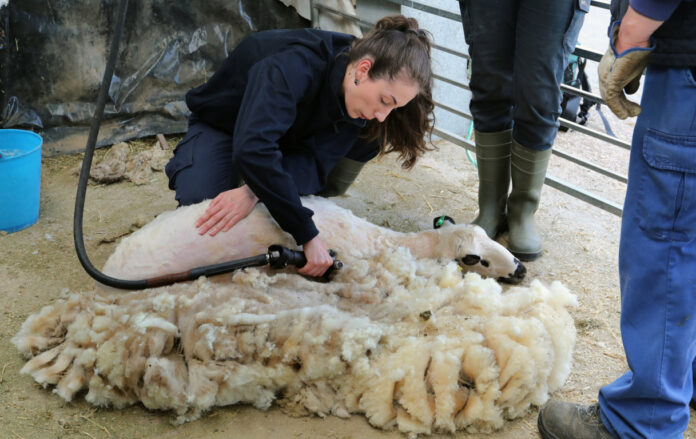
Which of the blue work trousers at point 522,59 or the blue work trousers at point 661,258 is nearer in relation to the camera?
the blue work trousers at point 661,258

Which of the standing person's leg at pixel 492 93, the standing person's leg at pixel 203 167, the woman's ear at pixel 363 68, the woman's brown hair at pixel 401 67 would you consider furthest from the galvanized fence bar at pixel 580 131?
the standing person's leg at pixel 203 167

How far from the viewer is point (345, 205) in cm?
356

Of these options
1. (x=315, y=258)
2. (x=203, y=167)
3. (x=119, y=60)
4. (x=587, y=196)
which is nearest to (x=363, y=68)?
(x=315, y=258)

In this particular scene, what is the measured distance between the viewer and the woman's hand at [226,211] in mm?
2350

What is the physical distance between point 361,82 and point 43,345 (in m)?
1.48

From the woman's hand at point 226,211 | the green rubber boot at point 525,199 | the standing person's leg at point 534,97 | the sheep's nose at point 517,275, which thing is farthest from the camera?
the green rubber boot at point 525,199

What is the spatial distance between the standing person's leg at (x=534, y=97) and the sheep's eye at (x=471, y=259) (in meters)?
0.51

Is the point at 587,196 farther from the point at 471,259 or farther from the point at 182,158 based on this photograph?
the point at 182,158

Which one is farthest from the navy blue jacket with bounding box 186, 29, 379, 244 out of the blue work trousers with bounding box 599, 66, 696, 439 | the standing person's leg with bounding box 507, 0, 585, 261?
the blue work trousers with bounding box 599, 66, 696, 439

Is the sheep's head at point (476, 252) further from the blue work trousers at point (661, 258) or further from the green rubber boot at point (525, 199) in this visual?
the blue work trousers at point (661, 258)

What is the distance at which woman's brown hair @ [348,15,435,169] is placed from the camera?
2.26 m

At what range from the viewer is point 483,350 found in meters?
2.00

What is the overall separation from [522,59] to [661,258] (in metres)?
1.39

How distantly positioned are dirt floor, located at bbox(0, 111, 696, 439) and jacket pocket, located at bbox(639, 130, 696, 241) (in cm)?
86
